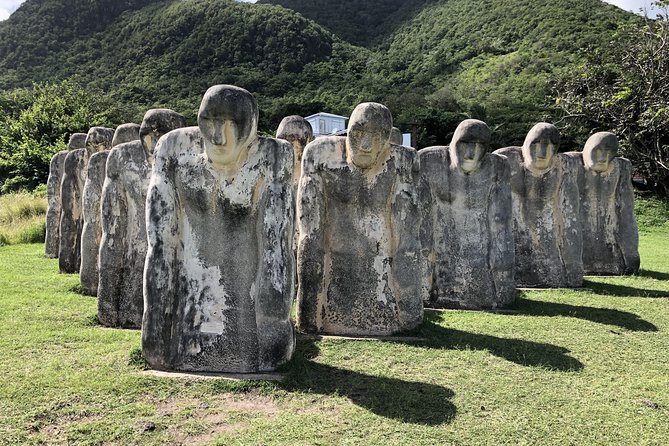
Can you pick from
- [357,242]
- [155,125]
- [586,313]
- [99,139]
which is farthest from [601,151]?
[99,139]

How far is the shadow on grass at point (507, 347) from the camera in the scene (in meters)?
5.16

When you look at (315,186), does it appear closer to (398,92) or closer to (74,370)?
(74,370)

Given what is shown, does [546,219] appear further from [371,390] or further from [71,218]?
[71,218]

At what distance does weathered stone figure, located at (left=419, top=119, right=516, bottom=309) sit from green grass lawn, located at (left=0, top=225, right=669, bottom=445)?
88cm

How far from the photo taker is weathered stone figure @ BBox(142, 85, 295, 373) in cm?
451

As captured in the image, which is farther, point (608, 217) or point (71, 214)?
point (608, 217)

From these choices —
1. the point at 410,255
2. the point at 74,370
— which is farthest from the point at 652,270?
the point at 74,370

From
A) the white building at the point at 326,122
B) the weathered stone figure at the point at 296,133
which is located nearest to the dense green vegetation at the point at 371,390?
the weathered stone figure at the point at 296,133

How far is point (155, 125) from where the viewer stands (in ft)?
19.6

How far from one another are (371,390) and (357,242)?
1.92 metres

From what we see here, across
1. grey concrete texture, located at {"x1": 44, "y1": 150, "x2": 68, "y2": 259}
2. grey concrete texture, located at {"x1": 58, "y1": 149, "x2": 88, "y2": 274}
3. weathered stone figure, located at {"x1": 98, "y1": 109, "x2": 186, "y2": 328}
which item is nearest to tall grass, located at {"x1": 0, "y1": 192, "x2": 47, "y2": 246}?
grey concrete texture, located at {"x1": 44, "y1": 150, "x2": 68, "y2": 259}

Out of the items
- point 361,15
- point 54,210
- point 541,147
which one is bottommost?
point 54,210

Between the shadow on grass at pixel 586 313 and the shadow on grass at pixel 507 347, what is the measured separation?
1.50 metres

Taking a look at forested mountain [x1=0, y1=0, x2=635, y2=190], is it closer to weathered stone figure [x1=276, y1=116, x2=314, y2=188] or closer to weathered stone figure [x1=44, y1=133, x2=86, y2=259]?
weathered stone figure [x1=44, y1=133, x2=86, y2=259]
